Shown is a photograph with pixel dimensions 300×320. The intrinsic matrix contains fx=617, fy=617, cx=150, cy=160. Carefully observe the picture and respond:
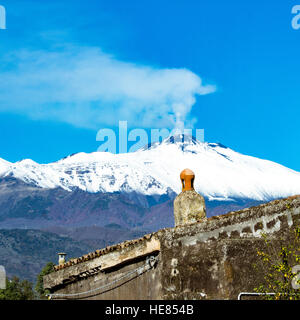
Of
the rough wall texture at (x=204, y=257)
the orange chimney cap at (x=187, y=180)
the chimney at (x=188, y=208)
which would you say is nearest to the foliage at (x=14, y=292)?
the orange chimney cap at (x=187, y=180)

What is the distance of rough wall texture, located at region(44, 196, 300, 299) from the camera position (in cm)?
1163

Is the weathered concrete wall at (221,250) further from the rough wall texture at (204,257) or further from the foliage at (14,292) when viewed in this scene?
the foliage at (14,292)

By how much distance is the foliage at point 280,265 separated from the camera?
11.0m

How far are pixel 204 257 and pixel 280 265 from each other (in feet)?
5.97

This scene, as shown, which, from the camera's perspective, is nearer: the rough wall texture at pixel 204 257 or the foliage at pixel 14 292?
the rough wall texture at pixel 204 257

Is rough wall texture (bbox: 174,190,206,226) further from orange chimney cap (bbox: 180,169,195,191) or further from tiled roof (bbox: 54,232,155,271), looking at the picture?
tiled roof (bbox: 54,232,155,271)

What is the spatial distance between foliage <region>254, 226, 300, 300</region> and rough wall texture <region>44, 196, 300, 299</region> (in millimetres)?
137

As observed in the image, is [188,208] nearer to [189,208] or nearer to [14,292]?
[189,208]

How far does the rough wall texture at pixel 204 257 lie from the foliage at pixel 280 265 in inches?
5.4

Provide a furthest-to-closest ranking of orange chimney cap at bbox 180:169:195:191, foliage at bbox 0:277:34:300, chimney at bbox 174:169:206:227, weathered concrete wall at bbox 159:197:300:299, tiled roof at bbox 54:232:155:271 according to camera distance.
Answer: foliage at bbox 0:277:34:300
orange chimney cap at bbox 180:169:195:191
chimney at bbox 174:169:206:227
tiled roof at bbox 54:232:155:271
weathered concrete wall at bbox 159:197:300:299

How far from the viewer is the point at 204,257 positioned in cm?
1256

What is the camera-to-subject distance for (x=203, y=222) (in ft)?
42.2

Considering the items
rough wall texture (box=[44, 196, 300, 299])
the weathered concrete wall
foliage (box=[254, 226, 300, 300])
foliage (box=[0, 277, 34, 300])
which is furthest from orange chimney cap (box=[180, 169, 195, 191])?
foliage (box=[0, 277, 34, 300])
